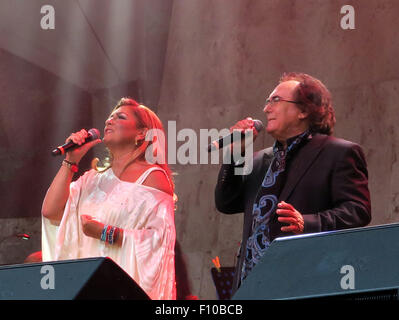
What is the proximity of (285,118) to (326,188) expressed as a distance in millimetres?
389

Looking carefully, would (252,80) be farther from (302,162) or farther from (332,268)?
(332,268)

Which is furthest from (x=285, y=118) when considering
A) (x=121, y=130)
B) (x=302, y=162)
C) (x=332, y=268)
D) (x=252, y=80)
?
(x=252, y=80)

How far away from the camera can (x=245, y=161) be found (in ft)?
9.04

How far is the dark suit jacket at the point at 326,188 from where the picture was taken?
2359 millimetres

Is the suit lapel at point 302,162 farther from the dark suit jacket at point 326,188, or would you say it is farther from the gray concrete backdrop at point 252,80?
the gray concrete backdrop at point 252,80

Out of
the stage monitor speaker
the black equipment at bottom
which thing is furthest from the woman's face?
the black equipment at bottom

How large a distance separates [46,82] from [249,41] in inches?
70.9

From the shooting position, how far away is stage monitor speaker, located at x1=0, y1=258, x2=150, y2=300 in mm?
1295

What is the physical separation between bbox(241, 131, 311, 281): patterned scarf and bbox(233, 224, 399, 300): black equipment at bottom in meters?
1.17

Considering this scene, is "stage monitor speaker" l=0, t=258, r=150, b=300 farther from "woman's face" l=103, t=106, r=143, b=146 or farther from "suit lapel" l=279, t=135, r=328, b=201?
"woman's face" l=103, t=106, r=143, b=146

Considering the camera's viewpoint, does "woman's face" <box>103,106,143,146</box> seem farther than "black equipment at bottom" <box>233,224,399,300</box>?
Yes

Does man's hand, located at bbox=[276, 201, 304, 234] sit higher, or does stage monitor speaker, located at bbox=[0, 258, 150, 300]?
man's hand, located at bbox=[276, 201, 304, 234]
